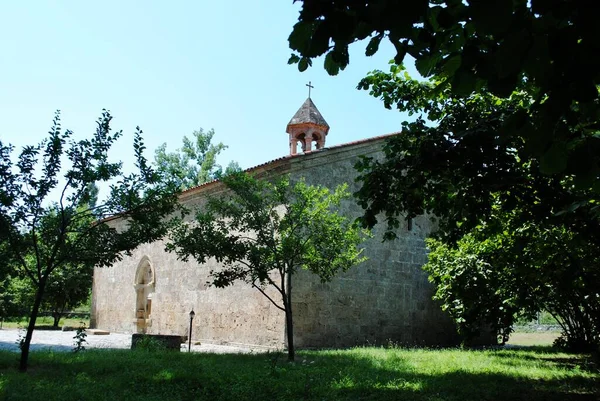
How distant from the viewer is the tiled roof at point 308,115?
1697 cm

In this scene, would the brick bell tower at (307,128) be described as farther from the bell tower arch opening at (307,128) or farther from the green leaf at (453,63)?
the green leaf at (453,63)

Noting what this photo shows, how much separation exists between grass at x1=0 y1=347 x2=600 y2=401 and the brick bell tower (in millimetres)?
8446

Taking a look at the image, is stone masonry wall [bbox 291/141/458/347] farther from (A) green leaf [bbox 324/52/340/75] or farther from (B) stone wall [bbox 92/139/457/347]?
(A) green leaf [bbox 324/52/340/75]

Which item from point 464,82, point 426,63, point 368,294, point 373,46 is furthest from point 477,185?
point 368,294

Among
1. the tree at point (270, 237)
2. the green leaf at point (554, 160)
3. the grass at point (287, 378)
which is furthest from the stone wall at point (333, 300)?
the green leaf at point (554, 160)

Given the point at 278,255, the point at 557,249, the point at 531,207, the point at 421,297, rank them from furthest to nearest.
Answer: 1. the point at 421,297
2. the point at 278,255
3. the point at 557,249
4. the point at 531,207

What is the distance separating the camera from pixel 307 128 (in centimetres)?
1700

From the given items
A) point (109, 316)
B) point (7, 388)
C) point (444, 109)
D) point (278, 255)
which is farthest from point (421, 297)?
point (109, 316)

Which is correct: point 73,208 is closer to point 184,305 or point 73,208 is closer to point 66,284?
point 184,305

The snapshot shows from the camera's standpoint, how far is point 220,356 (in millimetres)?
10453

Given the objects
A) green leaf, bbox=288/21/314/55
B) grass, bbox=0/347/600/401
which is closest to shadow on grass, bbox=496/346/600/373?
grass, bbox=0/347/600/401

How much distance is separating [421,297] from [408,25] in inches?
577

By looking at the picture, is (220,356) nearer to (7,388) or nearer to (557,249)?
(7,388)

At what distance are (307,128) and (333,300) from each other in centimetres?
620
